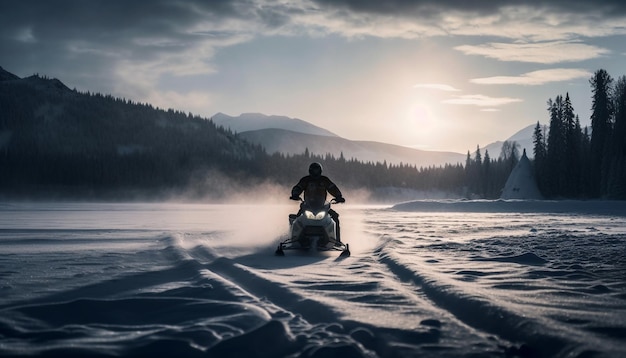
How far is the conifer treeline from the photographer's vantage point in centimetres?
6731

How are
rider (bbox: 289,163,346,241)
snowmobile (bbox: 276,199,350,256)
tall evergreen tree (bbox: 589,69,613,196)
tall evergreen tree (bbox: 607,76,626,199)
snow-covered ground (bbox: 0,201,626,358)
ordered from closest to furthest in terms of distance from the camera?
1. snow-covered ground (bbox: 0,201,626,358)
2. snowmobile (bbox: 276,199,350,256)
3. rider (bbox: 289,163,346,241)
4. tall evergreen tree (bbox: 607,76,626,199)
5. tall evergreen tree (bbox: 589,69,613,196)

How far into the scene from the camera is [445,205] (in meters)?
58.6

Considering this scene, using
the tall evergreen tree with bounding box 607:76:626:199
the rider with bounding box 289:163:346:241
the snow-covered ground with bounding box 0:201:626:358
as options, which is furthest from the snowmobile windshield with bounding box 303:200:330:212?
the tall evergreen tree with bounding box 607:76:626:199

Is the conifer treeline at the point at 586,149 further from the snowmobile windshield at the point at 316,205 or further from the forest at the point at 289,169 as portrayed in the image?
the snowmobile windshield at the point at 316,205

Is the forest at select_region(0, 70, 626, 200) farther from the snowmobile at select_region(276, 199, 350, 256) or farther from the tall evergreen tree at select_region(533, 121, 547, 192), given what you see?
the snowmobile at select_region(276, 199, 350, 256)

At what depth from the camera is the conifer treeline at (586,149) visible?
67.3 meters

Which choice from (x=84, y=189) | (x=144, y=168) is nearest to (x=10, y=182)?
(x=84, y=189)

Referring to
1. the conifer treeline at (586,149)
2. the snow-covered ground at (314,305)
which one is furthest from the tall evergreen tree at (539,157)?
the snow-covered ground at (314,305)

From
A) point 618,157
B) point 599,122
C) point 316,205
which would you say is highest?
point 599,122

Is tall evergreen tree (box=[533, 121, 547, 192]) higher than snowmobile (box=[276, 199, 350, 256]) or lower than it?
higher

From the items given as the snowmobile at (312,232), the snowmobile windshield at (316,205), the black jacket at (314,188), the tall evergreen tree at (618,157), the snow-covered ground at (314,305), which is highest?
the tall evergreen tree at (618,157)

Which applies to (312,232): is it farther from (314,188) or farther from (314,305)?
(314,305)

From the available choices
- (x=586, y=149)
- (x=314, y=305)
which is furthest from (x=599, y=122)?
(x=314, y=305)

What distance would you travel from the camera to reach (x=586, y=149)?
7706cm
